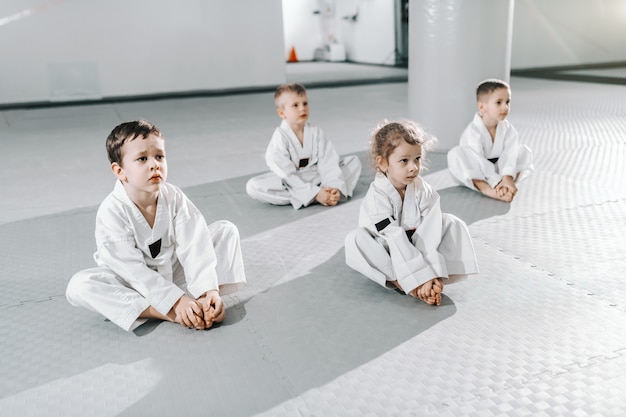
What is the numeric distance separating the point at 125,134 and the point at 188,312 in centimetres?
62

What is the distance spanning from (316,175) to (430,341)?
178 centimetres

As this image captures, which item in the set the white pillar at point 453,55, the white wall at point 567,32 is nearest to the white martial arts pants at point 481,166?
the white pillar at point 453,55

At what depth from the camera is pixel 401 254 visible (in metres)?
2.20

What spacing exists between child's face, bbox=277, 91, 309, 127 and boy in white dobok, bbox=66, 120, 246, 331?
133 cm

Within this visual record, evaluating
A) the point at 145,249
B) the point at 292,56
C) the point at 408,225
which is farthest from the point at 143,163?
the point at 292,56

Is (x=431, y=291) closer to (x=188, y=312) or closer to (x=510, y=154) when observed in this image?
(x=188, y=312)

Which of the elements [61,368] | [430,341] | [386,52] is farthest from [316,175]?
[386,52]

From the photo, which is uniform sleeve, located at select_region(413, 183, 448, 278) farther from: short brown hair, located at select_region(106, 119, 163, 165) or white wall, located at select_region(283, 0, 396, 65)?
white wall, located at select_region(283, 0, 396, 65)

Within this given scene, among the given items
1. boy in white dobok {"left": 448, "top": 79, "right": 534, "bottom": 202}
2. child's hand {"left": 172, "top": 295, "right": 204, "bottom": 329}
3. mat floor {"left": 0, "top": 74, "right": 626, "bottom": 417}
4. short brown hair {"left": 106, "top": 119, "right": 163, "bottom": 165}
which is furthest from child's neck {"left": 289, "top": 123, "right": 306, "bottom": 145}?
child's hand {"left": 172, "top": 295, "right": 204, "bottom": 329}

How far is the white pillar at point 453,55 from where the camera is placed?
4.58 meters

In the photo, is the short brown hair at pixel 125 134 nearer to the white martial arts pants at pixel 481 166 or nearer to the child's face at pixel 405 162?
the child's face at pixel 405 162

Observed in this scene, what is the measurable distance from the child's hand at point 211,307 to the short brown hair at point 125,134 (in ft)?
1.77

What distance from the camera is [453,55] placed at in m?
4.65

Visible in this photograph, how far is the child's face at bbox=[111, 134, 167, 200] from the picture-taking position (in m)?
1.97
